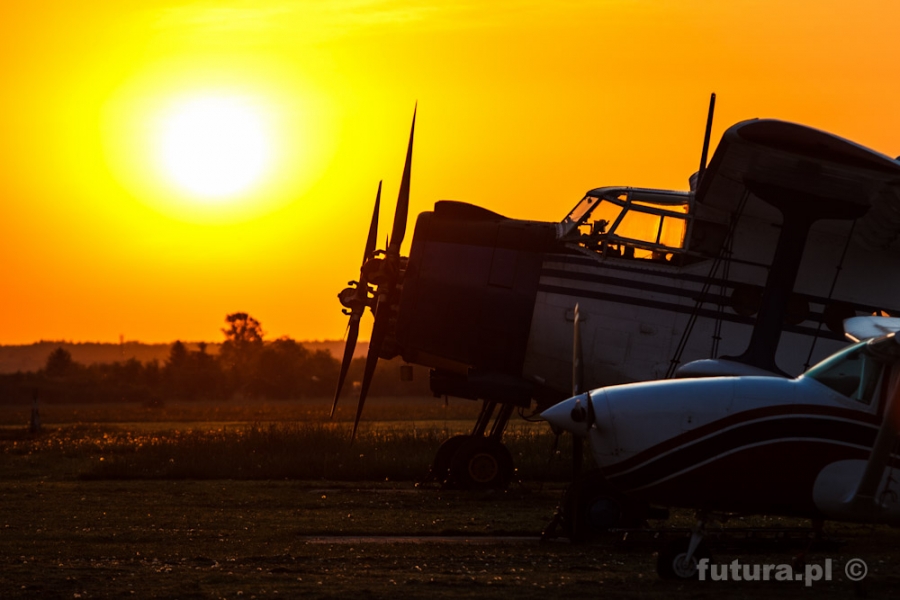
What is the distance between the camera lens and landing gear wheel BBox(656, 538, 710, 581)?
1113cm

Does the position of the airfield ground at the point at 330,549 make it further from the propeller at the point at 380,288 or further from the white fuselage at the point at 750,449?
the propeller at the point at 380,288

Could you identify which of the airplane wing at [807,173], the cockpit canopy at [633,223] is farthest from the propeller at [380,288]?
the airplane wing at [807,173]

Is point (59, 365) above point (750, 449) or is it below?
below

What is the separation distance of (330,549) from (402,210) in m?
9.66

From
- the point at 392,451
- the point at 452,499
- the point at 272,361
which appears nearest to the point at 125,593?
the point at 452,499

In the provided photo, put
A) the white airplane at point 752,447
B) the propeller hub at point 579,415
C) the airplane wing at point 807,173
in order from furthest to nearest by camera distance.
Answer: the airplane wing at point 807,173 < the propeller hub at point 579,415 < the white airplane at point 752,447

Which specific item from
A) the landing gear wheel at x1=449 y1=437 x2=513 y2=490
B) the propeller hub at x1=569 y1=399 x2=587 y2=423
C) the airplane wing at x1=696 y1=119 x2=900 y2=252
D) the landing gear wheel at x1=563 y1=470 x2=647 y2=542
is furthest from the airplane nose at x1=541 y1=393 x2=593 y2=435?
the landing gear wheel at x1=449 y1=437 x2=513 y2=490

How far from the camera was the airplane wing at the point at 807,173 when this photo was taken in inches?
536

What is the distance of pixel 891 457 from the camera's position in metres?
11.1

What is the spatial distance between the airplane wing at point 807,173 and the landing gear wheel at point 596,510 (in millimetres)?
3809

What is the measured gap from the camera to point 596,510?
1427cm

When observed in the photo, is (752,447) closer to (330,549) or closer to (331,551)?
(331,551)

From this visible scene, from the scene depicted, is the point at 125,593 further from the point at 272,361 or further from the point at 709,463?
the point at 272,361
